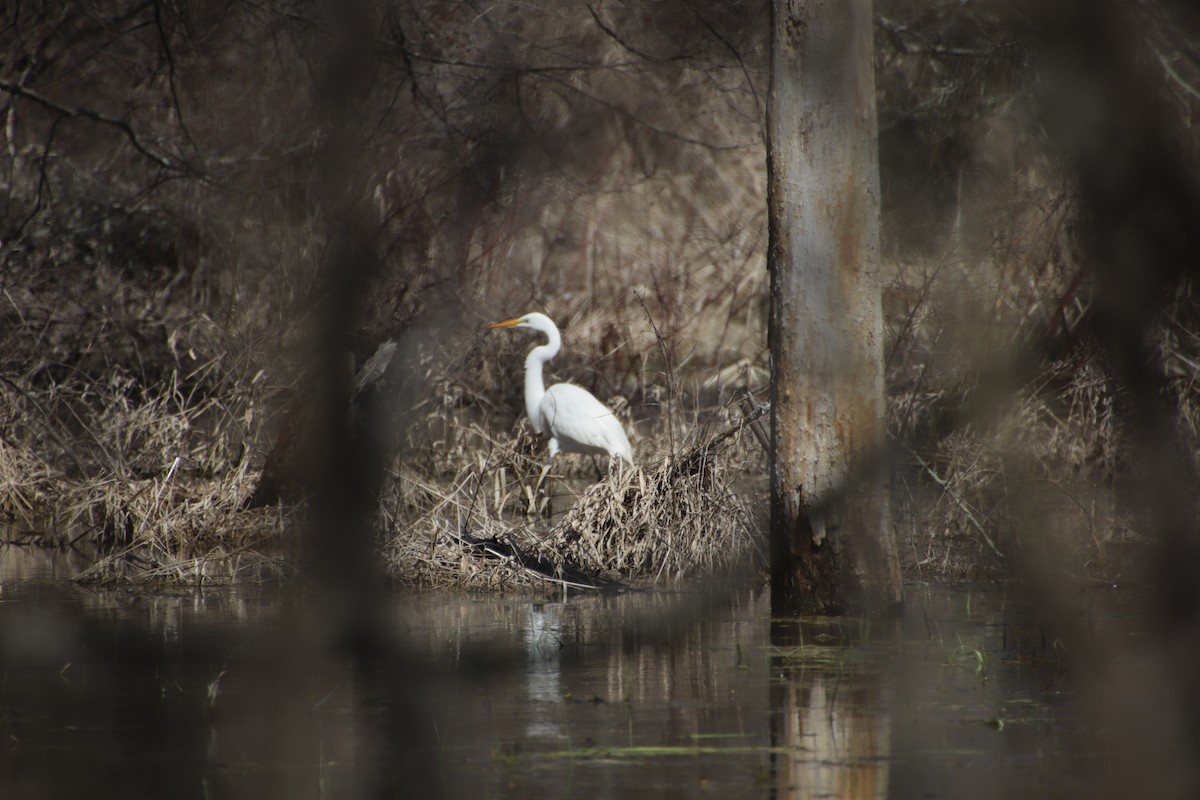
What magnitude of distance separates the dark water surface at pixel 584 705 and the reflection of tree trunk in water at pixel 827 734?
0.01m

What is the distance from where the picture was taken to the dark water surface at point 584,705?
4.63 m

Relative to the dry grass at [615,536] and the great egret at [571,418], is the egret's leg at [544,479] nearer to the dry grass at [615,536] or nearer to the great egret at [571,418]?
the great egret at [571,418]

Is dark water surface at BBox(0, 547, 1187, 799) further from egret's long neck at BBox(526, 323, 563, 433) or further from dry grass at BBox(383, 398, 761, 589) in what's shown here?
egret's long neck at BBox(526, 323, 563, 433)

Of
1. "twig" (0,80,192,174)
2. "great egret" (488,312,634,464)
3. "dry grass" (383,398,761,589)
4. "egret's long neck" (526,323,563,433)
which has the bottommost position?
"dry grass" (383,398,761,589)

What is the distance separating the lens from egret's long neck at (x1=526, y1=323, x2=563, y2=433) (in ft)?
42.8

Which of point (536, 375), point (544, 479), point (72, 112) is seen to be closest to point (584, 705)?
point (544, 479)

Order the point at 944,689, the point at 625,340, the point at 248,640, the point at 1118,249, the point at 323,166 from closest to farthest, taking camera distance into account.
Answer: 1. the point at 1118,249
2. the point at 323,166
3. the point at 944,689
4. the point at 248,640
5. the point at 625,340

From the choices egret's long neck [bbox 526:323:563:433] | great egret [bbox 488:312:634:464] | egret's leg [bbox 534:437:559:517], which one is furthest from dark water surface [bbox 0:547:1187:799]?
Answer: egret's long neck [bbox 526:323:563:433]

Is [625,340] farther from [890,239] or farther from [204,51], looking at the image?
[204,51]

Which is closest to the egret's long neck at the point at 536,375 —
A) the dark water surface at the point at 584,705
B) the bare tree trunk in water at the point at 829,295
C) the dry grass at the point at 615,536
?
the dry grass at the point at 615,536

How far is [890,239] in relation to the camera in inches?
540

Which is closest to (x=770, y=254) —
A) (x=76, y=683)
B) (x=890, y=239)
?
(x=76, y=683)

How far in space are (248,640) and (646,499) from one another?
2775 millimetres

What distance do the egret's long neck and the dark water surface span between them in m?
4.76
